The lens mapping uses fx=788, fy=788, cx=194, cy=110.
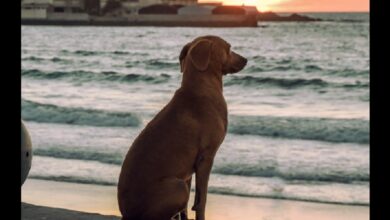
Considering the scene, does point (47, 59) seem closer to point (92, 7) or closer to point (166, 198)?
point (166, 198)

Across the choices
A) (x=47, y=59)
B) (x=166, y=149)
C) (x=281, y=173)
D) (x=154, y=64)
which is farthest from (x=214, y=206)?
(x=47, y=59)

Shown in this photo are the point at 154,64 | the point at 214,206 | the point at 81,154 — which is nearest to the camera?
the point at 214,206

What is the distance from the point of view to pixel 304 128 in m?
13.6

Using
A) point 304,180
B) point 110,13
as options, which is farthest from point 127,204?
point 110,13

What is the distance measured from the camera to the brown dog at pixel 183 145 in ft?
12.2

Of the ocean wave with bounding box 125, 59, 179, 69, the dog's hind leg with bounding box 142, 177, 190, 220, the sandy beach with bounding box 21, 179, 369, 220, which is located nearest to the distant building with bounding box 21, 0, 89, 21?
the ocean wave with bounding box 125, 59, 179, 69

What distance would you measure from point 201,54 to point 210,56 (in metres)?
0.06

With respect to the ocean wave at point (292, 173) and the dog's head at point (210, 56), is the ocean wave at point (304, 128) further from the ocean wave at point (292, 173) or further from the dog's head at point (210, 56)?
the dog's head at point (210, 56)

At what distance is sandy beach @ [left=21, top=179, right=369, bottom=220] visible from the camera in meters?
6.51

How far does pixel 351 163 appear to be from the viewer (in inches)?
393

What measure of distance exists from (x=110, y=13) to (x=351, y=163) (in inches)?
2681

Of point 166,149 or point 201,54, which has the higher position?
point 201,54

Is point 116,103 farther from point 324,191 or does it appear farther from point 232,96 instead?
point 324,191

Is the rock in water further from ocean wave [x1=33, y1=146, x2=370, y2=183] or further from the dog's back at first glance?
ocean wave [x1=33, y1=146, x2=370, y2=183]
